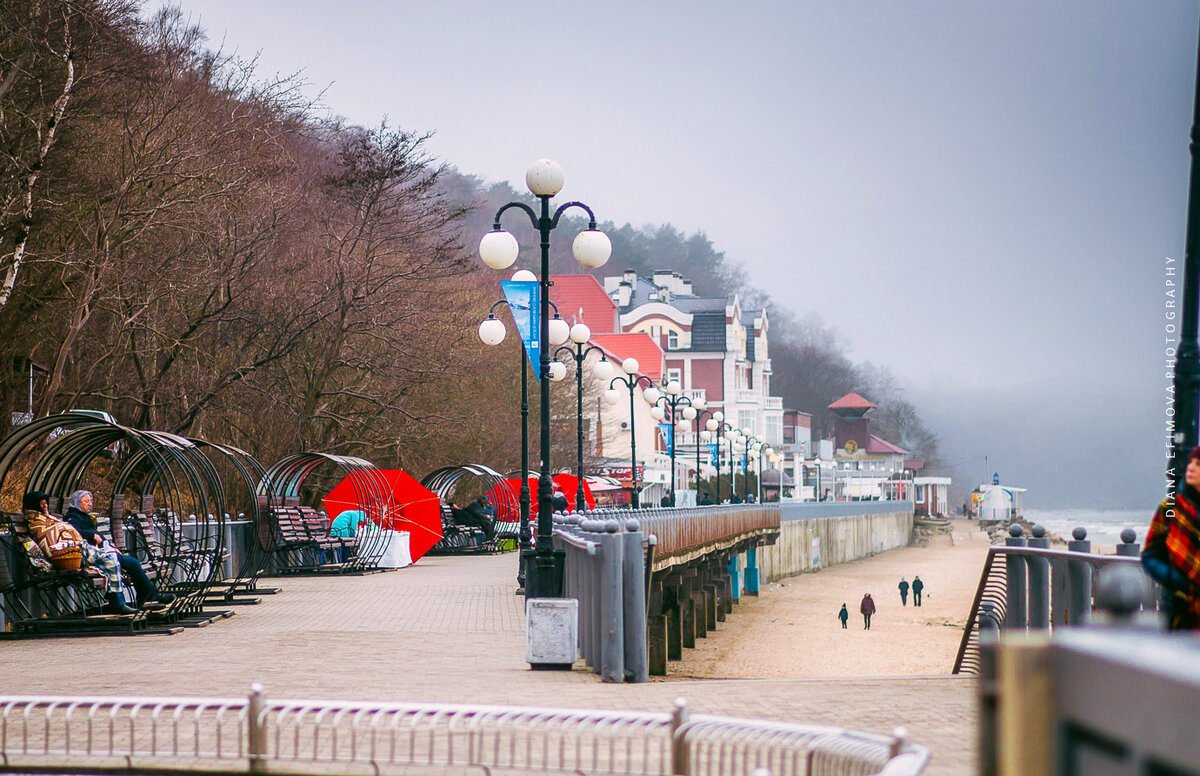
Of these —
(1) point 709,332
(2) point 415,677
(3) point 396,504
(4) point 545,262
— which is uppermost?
(1) point 709,332

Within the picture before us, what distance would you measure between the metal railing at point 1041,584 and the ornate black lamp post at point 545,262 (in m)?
4.37

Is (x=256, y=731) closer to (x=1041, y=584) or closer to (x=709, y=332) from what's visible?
(x=1041, y=584)

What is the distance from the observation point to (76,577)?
14.3 m

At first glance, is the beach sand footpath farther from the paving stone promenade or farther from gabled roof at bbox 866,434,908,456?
gabled roof at bbox 866,434,908,456

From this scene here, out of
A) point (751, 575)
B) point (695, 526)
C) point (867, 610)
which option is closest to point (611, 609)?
point (695, 526)

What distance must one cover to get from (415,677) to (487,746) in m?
5.26

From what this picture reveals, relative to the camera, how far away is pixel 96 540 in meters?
15.0

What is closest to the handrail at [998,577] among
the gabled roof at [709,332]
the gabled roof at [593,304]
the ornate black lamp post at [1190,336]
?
the ornate black lamp post at [1190,336]

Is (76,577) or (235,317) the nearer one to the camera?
(76,577)

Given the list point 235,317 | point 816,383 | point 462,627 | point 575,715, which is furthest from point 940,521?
point 575,715

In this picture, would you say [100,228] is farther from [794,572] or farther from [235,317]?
[794,572]

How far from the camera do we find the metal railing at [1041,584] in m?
10.9

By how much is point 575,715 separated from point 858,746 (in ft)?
4.13

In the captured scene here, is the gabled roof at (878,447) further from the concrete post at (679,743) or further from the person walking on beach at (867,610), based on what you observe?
the concrete post at (679,743)
